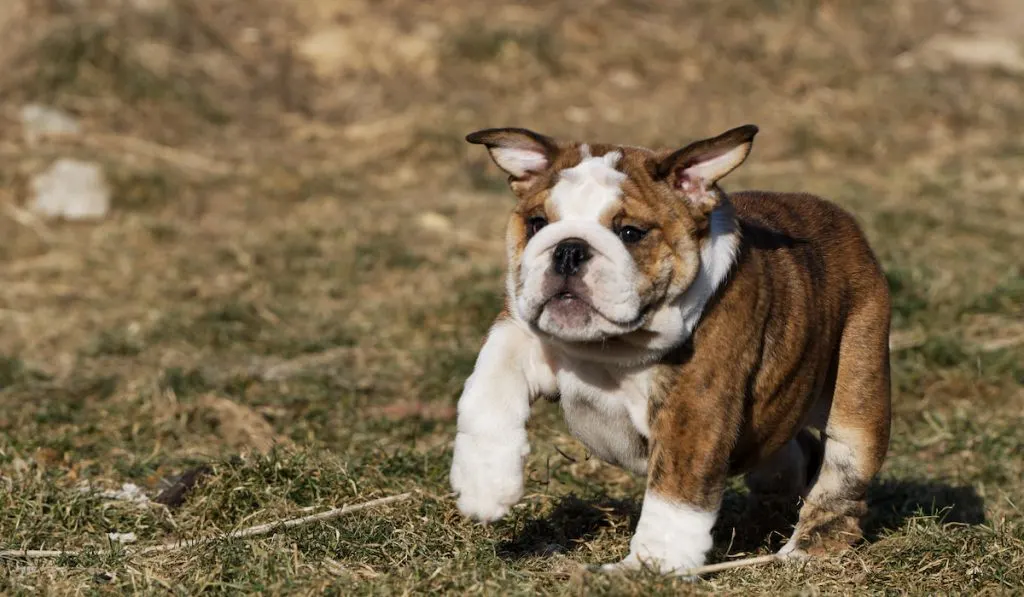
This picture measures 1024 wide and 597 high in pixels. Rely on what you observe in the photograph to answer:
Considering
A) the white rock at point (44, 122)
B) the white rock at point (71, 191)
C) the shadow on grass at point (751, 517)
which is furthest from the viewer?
the white rock at point (44, 122)

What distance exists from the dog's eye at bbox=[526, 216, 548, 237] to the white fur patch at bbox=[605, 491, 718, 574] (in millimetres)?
940

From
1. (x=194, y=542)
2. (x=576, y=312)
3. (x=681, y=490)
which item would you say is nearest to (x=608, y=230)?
(x=576, y=312)

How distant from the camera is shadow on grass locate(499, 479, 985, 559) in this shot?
5211mm

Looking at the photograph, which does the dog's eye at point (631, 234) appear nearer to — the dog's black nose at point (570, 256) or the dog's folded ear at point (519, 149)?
the dog's black nose at point (570, 256)

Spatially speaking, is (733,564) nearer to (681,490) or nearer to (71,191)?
(681,490)

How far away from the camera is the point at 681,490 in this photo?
14.1 ft

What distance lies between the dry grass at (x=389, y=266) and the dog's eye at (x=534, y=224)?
1107mm

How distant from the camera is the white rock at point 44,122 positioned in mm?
13367

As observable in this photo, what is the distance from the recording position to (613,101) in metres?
16.0

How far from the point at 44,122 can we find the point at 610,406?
420 inches

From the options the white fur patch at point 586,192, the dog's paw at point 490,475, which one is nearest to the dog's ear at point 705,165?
the white fur patch at point 586,192

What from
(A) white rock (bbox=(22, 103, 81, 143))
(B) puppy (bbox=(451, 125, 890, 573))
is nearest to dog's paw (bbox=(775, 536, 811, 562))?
(B) puppy (bbox=(451, 125, 890, 573))

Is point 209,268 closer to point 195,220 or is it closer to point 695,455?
point 195,220

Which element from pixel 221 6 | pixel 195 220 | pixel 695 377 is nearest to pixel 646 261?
pixel 695 377
